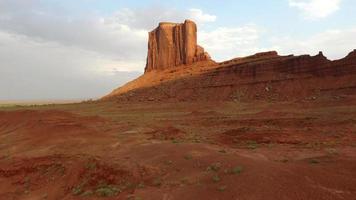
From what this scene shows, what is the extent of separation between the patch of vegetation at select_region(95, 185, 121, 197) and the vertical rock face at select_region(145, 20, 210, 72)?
7586 cm

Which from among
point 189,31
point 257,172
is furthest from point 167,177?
point 189,31

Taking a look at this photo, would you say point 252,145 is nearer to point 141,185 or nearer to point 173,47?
point 141,185

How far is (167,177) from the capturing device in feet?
45.0

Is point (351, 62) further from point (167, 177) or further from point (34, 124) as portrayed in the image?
point (167, 177)

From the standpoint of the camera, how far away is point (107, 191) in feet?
44.1

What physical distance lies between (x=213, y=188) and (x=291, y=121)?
19638mm

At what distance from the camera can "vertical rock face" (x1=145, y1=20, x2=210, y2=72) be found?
90.4 metres

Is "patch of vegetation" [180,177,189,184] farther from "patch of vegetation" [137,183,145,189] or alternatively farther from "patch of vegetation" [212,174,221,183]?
"patch of vegetation" [137,183,145,189]

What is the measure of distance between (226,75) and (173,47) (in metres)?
26.3

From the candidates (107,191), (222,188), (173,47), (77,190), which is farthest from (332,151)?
(173,47)

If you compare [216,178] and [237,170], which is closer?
[216,178]

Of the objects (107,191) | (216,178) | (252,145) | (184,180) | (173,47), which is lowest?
(107,191)

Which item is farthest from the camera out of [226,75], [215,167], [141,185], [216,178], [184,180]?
[226,75]

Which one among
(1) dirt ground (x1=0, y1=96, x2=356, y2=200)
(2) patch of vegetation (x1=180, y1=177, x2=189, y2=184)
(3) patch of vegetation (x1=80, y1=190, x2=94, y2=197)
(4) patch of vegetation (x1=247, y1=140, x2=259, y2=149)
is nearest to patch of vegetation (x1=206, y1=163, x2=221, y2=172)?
(1) dirt ground (x1=0, y1=96, x2=356, y2=200)
